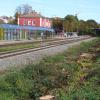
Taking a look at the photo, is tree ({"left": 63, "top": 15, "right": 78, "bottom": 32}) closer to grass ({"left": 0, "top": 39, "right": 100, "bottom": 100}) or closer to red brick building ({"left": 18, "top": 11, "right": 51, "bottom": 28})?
red brick building ({"left": 18, "top": 11, "right": 51, "bottom": 28})

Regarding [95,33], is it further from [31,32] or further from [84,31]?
[31,32]

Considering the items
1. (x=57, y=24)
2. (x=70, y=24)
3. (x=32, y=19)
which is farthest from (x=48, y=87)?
(x=57, y=24)

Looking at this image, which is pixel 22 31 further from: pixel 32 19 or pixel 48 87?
pixel 48 87

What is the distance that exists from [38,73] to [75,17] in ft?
540

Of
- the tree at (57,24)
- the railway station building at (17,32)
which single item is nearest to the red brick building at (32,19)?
the tree at (57,24)

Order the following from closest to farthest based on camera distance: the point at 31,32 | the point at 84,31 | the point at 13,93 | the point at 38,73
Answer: the point at 13,93
the point at 38,73
the point at 31,32
the point at 84,31

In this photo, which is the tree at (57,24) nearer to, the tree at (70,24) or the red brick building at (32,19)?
the tree at (70,24)

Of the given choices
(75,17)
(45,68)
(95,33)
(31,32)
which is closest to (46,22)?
(95,33)

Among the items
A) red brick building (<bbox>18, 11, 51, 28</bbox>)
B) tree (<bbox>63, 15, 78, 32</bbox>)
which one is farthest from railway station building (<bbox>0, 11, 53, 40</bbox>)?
tree (<bbox>63, 15, 78, 32</bbox>)

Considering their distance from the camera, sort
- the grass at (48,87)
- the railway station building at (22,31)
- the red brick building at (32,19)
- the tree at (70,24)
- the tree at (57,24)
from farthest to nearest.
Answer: the tree at (57,24)
the tree at (70,24)
the red brick building at (32,19)
the railway station building at (22,31)
the grass at (48,87)

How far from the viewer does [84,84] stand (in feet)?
43.0

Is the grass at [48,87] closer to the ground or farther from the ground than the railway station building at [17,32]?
farther from the ground

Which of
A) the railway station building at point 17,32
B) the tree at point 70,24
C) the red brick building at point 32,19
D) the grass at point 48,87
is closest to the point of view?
the grass at point 48,87

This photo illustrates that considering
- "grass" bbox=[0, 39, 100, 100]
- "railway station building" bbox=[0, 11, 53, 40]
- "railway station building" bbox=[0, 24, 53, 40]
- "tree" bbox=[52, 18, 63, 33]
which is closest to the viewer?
"grass" bbox=[0, 39, 100, 100]
